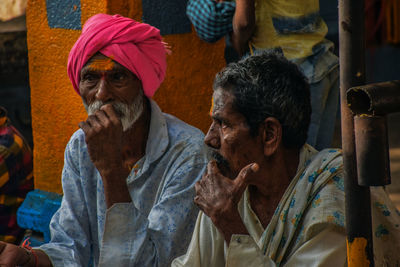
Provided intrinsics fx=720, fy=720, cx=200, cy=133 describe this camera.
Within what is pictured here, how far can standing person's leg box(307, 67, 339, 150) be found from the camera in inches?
158

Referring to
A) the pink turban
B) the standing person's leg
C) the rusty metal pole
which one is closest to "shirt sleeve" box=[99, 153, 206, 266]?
the pink turban

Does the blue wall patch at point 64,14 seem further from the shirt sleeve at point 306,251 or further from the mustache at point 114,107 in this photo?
the shirt sleeve at point 306,251

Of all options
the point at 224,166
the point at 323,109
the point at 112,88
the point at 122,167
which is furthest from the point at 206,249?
the point at 323,109

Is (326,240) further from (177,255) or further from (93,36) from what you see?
(93,36)

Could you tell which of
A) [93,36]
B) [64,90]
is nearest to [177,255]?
[93,36]

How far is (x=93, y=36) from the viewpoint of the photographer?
358 centimetres

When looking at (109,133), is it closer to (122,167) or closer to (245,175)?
(122,167)

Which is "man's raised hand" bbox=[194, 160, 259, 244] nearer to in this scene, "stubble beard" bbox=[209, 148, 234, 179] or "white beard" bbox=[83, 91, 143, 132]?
"stubble beard" bbox=[209, 148, 234, 179]

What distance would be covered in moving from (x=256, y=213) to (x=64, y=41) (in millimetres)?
2082

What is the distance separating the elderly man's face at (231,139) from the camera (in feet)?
9.06

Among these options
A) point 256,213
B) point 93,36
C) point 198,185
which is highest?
point 93,36

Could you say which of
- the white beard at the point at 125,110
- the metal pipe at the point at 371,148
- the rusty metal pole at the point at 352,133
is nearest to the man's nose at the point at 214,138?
Result: the white beard at the point at 125,110

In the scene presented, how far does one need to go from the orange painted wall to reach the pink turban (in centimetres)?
72

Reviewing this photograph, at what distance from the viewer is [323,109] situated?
13.5ft
